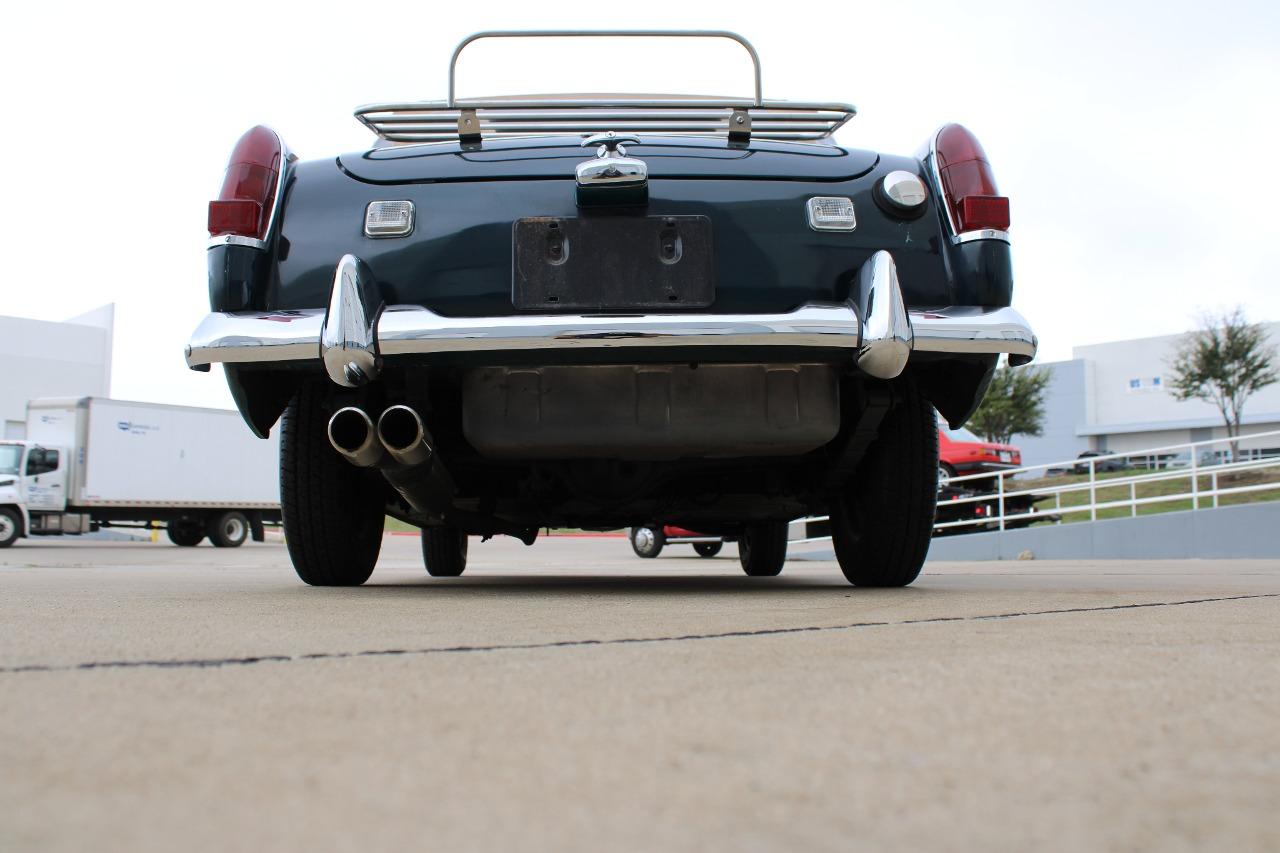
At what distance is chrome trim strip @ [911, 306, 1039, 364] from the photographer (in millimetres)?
2527

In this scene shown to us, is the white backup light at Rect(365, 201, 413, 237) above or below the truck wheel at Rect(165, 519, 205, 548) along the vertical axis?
above

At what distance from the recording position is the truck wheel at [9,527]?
15.9 meters

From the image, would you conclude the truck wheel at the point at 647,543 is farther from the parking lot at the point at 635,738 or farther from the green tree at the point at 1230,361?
the green tree at the point at 1230,361

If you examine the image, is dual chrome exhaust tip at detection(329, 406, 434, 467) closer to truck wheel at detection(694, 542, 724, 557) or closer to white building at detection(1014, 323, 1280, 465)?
truck wheel at detection(694, 542, 724, 557)

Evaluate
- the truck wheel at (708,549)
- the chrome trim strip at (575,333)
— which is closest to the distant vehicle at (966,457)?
the truck wheel at (708,549)

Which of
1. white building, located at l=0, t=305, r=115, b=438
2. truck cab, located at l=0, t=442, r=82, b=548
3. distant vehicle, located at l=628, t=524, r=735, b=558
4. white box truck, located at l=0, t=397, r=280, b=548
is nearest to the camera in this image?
distant vehicle, located at l=628, t=524, r=735, b=558

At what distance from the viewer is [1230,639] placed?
1648mm

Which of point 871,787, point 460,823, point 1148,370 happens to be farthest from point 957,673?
point 1148,370

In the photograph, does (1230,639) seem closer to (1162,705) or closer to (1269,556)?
(1162,705)

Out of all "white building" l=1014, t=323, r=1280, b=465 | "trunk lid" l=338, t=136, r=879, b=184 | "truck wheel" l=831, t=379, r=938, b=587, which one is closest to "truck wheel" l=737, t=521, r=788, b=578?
"truck wheel" l=831, t=379, r=938, b=587

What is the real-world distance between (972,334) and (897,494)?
0.70 metres

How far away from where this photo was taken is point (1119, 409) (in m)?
48.6

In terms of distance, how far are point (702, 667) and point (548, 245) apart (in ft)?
5.21

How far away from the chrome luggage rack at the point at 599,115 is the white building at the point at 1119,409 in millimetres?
44899
